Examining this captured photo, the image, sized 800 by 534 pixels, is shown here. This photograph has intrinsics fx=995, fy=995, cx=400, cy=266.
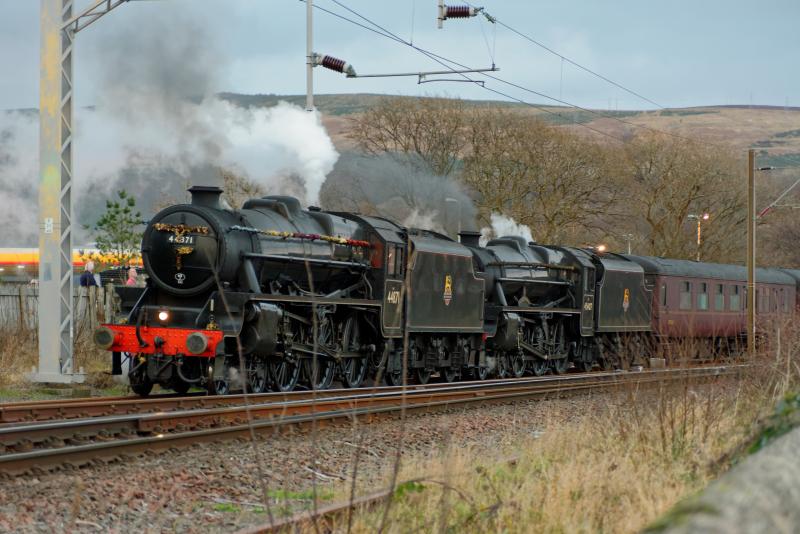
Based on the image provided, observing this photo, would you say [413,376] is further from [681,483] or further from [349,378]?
[681,483]

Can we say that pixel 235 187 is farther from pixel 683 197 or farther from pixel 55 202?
pixel 683 197

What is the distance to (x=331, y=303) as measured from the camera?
15250 millimetres

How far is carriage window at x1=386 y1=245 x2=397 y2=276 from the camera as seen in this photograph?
1703cm

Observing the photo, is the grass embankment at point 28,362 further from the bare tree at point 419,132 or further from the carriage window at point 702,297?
the bare tree at point 419,132

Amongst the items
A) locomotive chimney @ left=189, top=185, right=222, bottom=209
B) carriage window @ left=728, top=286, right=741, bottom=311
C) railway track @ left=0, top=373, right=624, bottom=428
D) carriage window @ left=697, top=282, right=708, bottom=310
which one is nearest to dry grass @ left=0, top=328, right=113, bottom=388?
railway track @ left=0, top=373, right=624, bottom=428

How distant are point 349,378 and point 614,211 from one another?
109ft

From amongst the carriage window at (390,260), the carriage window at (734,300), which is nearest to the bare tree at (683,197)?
the carriage window at (734,300)

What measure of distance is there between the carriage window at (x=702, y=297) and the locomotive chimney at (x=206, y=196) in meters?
18.5

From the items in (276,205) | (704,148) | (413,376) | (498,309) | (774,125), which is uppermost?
(774,125)

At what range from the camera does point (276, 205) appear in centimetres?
1597

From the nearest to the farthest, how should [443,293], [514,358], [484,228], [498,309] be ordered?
[443,293] → [498,309] → [514,358] → [484,228]

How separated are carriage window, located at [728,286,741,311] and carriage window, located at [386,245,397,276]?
17.4 metres

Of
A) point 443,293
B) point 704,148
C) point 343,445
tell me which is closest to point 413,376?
point 443,293

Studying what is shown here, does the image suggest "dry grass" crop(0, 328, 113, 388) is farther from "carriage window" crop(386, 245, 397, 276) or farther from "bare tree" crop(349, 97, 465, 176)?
"bare tree" crop(349, 97, 465, 176)
